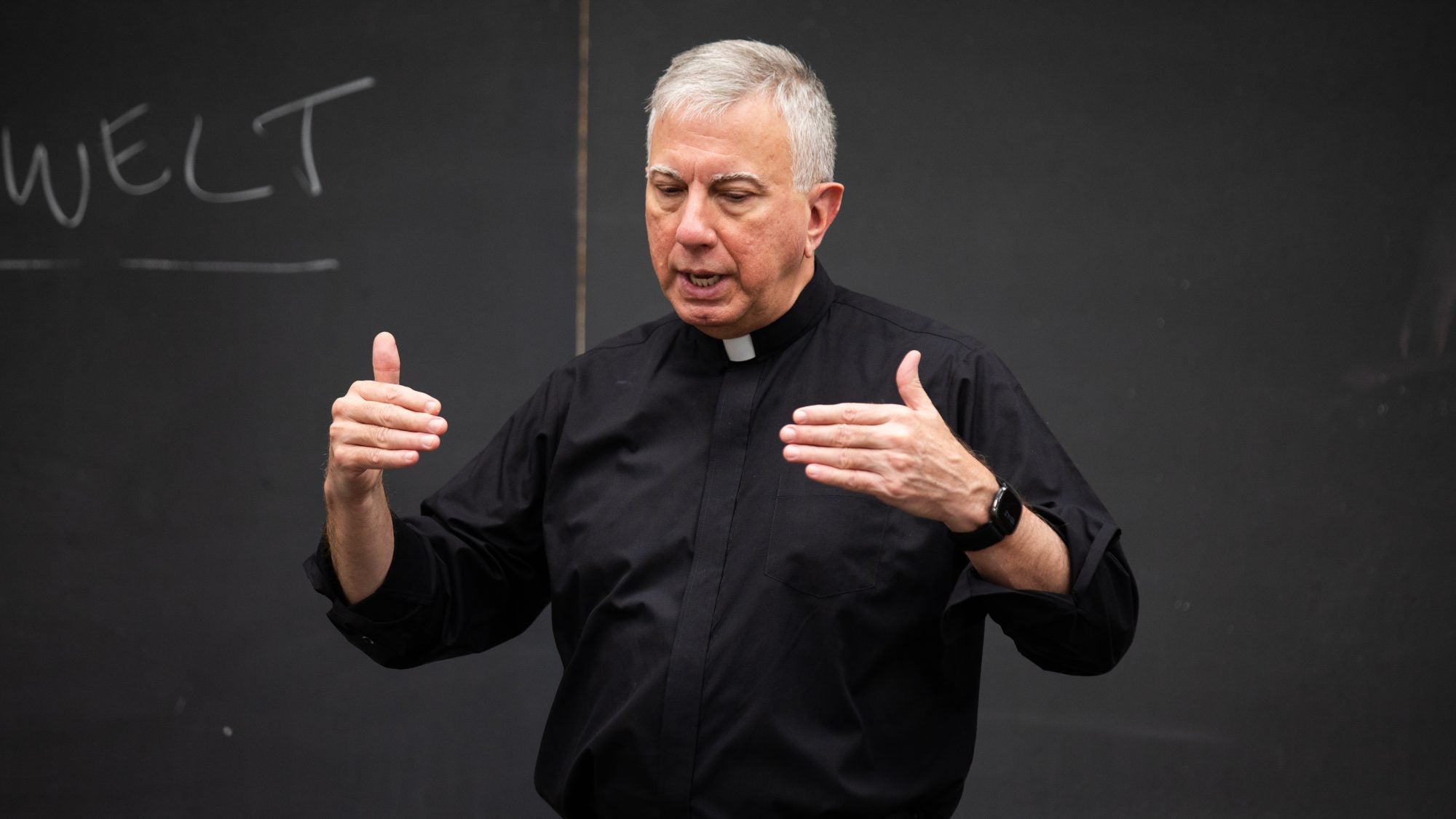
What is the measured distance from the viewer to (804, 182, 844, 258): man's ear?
5.75 ft

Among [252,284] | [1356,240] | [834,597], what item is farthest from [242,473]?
[1356,240]

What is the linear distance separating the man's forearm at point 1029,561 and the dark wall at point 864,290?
112cm

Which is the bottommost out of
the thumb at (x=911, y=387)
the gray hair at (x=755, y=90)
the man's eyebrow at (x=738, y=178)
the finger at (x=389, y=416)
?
the finger at (x=389, y=416)

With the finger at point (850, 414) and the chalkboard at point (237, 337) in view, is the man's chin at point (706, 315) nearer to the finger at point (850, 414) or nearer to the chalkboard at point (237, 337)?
the finger at point (850, 414)

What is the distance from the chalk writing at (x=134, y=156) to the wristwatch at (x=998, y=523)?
1637mm

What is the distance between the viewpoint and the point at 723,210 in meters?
1.67

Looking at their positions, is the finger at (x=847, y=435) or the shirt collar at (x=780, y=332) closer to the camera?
the finger at (x=847, y=435)

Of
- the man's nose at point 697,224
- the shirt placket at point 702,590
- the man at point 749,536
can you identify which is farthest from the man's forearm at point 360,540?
the man's nose at point 697,224

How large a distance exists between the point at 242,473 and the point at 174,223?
0.50 metres

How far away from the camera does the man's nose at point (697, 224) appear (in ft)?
5.41

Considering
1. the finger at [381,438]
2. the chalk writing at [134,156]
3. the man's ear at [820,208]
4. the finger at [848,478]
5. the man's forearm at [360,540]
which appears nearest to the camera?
the finger at [848,478]

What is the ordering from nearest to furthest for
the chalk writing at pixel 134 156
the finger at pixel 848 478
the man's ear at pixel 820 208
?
1. the finger at pixel 848 478
2. the man's ear at pixel 820 208
3. the chalk writing at pixel 134 156

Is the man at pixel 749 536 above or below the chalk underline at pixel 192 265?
below

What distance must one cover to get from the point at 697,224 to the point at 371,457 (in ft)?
1.62
